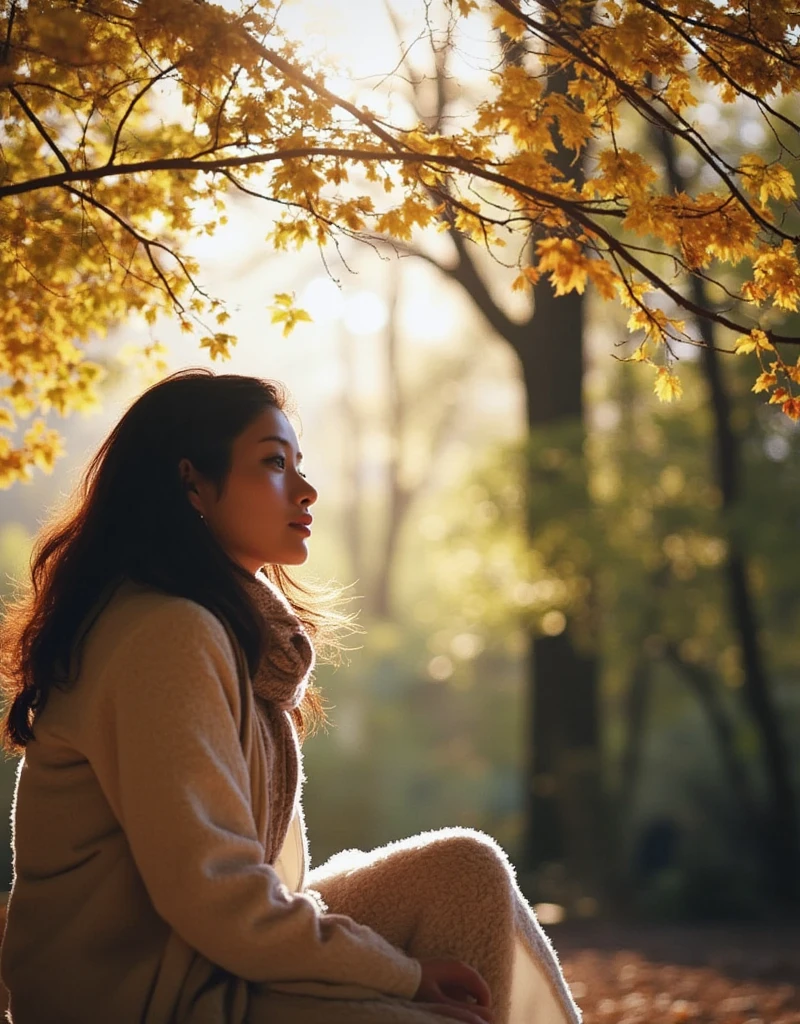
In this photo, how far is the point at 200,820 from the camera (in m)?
1.89

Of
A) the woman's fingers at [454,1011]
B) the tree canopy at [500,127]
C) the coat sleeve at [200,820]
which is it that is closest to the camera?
the coat sleeve at [200,820]

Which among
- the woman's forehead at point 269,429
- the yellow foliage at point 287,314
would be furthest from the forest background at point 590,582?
the woman's forehead at point 269,429

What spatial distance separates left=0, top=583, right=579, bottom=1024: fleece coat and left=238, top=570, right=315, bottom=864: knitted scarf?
0.06m

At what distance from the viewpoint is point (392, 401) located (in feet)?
70.6

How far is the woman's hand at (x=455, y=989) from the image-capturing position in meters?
2.05

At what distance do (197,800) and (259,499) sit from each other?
0.72 meters

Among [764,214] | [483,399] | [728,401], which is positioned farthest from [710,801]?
[764,214]

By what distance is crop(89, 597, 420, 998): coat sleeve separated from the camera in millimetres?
1897

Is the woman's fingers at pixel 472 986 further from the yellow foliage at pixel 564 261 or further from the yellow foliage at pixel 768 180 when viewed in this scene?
the yellow foliage at pixel 768 180

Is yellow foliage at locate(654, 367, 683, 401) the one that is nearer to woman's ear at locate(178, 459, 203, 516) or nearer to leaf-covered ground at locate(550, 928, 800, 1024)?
woman's ear at locate(178, 459, 203, 516)

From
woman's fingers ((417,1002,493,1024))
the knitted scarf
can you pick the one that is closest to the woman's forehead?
the knitted scarf

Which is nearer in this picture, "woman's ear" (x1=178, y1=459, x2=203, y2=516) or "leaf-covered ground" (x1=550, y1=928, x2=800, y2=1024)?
"woman's ear" (x1=178, y1=459, x2=203, y2=516)

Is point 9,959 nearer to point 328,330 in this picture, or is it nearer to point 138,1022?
point 138,1022

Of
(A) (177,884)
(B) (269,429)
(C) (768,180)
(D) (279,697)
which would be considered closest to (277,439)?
(B) (269,429)
